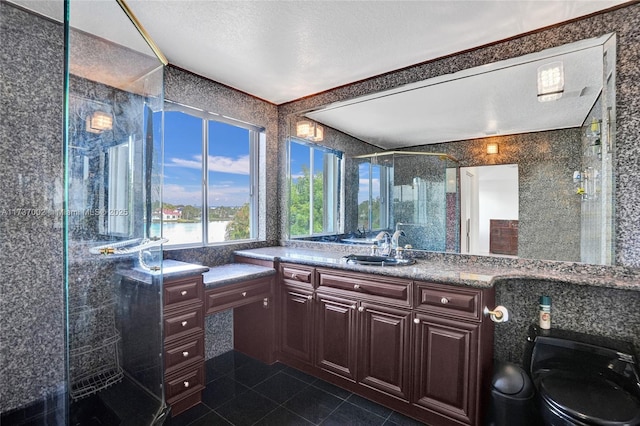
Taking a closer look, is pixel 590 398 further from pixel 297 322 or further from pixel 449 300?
pixel 297 322

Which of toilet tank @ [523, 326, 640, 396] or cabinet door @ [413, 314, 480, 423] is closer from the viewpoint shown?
toilet tank @ [523, 326, 640, 396]

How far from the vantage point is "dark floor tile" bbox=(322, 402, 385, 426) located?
5.93 ft

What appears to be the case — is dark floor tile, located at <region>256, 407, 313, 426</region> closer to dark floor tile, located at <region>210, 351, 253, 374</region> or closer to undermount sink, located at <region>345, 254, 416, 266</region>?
dark floor tile, located at <region>210, 351, 253, 374</region>

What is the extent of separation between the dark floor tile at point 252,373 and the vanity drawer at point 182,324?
586mm

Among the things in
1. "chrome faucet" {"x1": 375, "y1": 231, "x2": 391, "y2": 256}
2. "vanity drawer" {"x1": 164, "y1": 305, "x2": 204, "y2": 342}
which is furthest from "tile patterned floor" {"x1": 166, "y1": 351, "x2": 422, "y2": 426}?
"chrome faucet" {"x1": 375, "y1": 231, "x2": 391, "y2": 256}

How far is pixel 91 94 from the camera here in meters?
1.77

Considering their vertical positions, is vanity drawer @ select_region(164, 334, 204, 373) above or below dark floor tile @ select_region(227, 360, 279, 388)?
above

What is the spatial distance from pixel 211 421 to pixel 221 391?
0.32m

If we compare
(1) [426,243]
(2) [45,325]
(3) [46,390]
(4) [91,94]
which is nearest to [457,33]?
(1) [426,243]

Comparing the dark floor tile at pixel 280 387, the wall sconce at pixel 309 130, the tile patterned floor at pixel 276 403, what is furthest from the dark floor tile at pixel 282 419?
the wall sconce at pixel 309 130

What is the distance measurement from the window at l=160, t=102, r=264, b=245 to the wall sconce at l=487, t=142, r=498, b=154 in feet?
6.90

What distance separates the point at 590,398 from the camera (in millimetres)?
1344

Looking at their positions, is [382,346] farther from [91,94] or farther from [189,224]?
[91,94]

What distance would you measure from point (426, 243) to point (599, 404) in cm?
124
